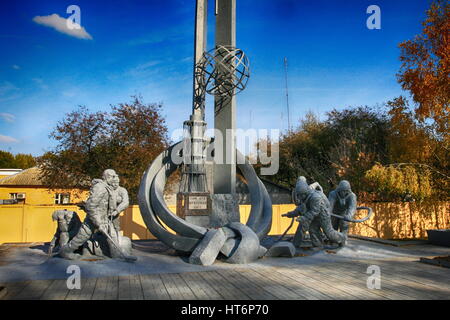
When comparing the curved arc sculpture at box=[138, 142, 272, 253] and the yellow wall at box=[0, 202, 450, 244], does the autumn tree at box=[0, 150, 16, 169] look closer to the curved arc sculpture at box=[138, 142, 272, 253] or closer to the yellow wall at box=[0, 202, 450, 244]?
the yellow wall at box=[0, 202, 450, 244]

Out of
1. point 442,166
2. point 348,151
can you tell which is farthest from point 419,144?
point 348,151

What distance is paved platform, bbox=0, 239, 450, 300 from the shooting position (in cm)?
577

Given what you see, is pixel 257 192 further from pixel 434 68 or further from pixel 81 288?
pixel 434 68

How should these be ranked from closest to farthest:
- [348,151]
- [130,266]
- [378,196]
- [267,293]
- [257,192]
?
[267,293] < [130,266] < [257,192] < [378,196] < [348,151]

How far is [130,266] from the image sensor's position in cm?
809

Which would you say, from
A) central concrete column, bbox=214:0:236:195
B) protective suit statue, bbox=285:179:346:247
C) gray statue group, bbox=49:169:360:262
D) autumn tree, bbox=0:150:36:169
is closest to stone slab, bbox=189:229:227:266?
gray statue group, bbox=49:169:360:262

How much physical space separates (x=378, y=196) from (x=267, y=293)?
16197 millimetres

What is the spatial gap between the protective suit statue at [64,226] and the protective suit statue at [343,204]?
739cm

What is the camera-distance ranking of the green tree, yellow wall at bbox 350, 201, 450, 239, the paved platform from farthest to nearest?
the green tree < yellow wall at bbox 350, 201, 450, 239 < the paved platform

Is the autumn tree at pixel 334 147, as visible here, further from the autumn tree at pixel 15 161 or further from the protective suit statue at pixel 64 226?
the autumn tree at pixel 15 161

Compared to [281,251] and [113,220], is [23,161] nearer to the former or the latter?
[113,220]

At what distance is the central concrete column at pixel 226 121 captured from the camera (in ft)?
38.8

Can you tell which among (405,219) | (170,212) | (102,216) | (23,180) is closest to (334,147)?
(405,219)

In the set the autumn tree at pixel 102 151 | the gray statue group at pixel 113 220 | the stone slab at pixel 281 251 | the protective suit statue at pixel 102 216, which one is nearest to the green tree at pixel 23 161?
the autumn tree at pixel 102 151
